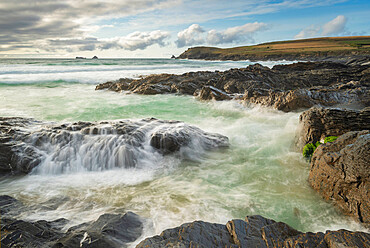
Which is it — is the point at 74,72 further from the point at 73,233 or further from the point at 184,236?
the point at 184,236

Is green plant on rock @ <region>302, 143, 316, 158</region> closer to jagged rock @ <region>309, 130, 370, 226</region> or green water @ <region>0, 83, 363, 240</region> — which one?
green water @ <region>0, 83, 363, 240</region>

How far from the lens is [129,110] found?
13383 mm

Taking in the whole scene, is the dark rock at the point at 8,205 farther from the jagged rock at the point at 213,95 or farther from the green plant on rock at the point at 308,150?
the jagged rock at the point at 213,95

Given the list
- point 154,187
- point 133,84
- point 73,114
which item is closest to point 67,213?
point 154,187

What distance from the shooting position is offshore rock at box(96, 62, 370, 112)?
1025cm

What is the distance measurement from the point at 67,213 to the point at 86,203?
0.42m

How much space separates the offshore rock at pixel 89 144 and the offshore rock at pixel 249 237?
342cm

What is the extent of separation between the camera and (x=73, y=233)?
10.4ft

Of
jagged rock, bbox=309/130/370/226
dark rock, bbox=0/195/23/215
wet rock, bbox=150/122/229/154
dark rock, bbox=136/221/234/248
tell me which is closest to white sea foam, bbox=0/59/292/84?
wet rock, bbox=150/122/229/154

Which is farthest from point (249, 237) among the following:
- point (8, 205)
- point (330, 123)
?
point (330, 123)

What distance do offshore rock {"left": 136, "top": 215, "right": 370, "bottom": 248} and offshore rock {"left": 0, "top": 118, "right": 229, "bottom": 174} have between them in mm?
3417

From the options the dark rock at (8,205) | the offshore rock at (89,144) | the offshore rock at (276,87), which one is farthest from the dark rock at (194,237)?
the offshore rock at (276,87)

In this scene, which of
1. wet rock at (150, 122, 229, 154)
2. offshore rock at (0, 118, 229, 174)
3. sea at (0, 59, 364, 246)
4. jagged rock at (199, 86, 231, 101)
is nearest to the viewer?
sea at (0, 59, 364, 246)

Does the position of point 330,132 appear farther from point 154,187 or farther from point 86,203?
point 86,203
